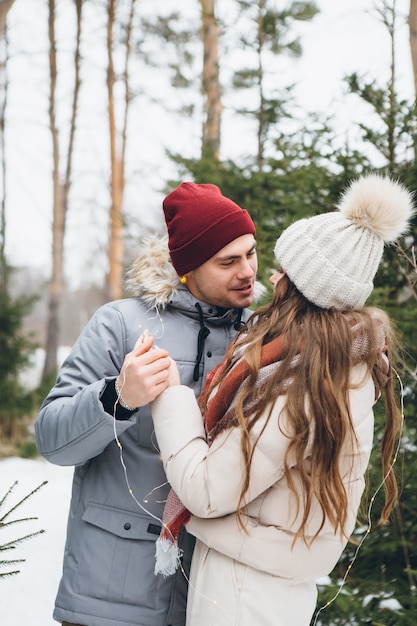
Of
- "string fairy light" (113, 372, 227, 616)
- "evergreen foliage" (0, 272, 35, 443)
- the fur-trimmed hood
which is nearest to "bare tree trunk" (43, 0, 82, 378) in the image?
"evergreen foliage" (0, 272, 35, 443)

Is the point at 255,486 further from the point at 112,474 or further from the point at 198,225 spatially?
the point at 198,225

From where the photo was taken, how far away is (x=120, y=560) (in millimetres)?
1764

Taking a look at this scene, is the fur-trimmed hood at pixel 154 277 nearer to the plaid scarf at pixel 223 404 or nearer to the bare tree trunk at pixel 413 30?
the plaid scarf at pixel 223 404

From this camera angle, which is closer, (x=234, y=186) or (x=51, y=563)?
(x=234, y=186)

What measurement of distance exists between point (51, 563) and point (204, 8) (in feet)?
27.1

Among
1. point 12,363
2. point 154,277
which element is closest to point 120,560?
point 154,277

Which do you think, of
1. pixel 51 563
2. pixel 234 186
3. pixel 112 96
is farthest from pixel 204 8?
pixel 51 563

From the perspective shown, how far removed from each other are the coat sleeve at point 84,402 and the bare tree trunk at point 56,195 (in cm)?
1137

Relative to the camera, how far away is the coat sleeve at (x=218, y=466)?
149cm

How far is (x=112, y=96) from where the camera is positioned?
14.1 meters

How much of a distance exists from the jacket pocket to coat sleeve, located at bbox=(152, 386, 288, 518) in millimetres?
333

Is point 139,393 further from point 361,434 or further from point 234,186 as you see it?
point 234,186

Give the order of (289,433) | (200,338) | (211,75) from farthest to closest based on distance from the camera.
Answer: (211,75) < (200,338) < (289,433)

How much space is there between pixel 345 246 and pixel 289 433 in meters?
0.53
